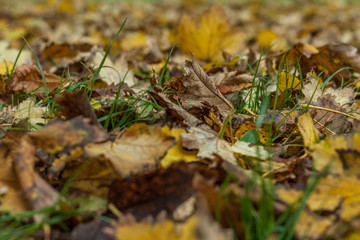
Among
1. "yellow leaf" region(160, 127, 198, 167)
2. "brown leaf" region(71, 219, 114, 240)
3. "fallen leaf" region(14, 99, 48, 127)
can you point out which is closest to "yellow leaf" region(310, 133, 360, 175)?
"yellow leaf" region(160, 127, 198, 167)

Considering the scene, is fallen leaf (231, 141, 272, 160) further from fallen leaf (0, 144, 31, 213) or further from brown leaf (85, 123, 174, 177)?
fallen leaf (0, 144, 31, 213)

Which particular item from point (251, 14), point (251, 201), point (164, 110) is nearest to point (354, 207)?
point (251, 201)

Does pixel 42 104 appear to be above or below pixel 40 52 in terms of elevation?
above

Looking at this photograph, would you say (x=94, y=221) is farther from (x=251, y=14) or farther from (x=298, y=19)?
(x=251, y=14)

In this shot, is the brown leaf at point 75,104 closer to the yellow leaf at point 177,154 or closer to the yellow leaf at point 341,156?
the yellow leaf at point 177,154

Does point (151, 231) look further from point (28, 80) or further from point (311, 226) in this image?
point (28, 80)

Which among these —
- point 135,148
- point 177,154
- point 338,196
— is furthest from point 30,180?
point 338,196

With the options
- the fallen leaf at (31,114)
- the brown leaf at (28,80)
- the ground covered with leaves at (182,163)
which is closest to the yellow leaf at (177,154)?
→ the ground covered with leaves at (182,163)

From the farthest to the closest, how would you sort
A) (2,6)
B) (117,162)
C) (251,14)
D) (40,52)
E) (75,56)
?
(2,6), (251,14), (40,52), (75,56), (117,162)
